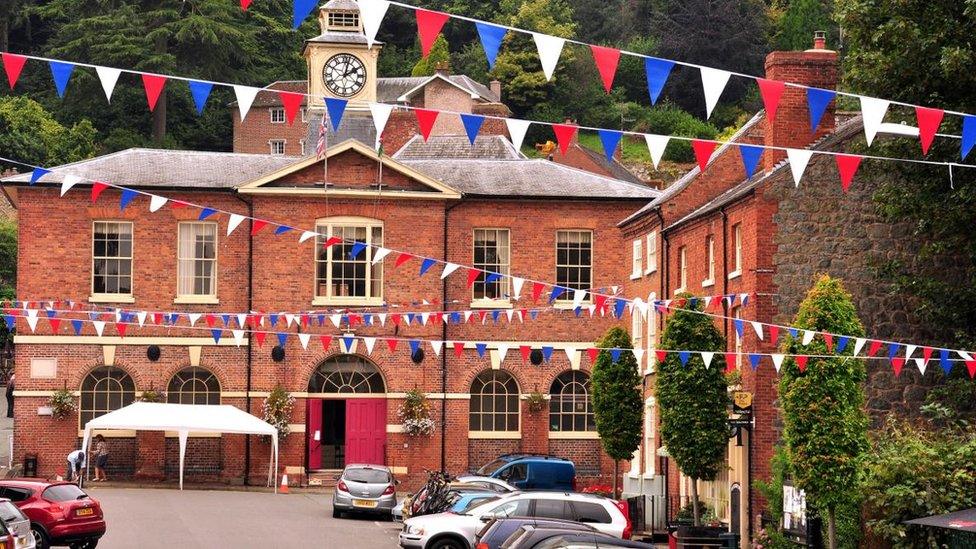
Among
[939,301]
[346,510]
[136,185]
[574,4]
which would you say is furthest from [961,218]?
[574,4]

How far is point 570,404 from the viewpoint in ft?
165

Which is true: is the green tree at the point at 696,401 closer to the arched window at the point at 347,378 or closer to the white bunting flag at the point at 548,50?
the white bunting flag at the point at 548,50

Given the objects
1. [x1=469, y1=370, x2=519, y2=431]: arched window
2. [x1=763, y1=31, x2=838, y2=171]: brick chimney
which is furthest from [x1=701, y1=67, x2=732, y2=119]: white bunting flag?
[x1=469, y1=370, x2=519, y2=431]: arched window

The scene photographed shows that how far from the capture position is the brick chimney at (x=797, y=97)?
3431 cm

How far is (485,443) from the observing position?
49688 mm

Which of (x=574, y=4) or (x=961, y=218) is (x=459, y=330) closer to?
(x=961, y=218)

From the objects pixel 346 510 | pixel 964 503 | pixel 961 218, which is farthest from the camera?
pixel 346 510

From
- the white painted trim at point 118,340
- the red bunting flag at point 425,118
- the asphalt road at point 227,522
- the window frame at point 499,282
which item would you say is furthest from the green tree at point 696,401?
the white painted trim at point 118,340

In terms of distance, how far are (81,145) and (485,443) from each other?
4852 centimetres

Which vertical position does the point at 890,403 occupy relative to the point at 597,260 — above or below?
below

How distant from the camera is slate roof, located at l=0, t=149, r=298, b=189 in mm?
49719

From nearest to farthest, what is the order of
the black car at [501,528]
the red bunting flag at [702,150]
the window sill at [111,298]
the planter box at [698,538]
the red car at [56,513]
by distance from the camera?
the red bunting flag at [702,150] → the black car at [501,528] → the red car at [56,513] → the planter box at [698,538] → the window sill at [111,298]

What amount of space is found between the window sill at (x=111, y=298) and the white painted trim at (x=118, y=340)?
41.0 inches

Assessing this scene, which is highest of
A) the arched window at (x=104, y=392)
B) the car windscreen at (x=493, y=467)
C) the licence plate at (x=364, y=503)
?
the arched window at (x=104, y=392)
